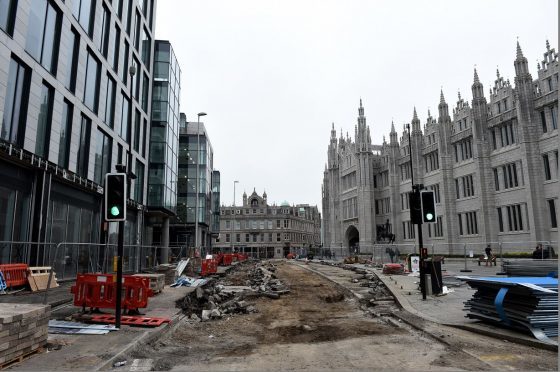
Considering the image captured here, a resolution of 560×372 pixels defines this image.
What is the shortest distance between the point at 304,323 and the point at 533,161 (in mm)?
35507

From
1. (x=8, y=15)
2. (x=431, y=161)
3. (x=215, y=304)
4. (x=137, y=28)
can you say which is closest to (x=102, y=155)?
(x=8, y=15)

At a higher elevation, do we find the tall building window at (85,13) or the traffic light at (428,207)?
the tall building window at (85,13)

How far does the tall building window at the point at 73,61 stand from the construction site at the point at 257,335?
11620 millimetres

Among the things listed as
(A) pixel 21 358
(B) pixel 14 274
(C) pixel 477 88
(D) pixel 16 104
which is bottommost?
(A) pixel 21 358

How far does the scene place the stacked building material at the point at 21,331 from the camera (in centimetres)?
586

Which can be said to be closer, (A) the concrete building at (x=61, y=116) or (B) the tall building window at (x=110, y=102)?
(A) the concrete building at (x=61, y=116)

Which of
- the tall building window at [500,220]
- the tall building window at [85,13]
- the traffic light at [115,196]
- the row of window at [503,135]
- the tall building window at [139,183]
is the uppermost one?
the tall building window at [85,13]

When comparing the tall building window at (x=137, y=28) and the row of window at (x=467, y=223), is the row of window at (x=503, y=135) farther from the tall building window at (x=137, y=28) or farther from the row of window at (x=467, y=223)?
the tall building window at (x=137, y=28)

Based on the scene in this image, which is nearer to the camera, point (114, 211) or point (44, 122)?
point (114, 211)

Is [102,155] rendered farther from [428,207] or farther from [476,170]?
[476,170]

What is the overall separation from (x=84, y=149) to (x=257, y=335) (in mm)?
18238

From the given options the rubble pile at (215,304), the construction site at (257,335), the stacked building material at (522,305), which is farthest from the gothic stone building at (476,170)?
the stacked building material at (522,305)

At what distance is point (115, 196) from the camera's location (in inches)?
357

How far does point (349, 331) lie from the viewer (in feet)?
30.6
